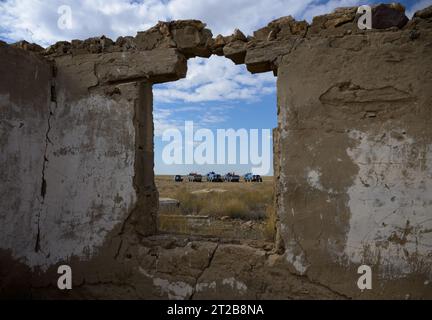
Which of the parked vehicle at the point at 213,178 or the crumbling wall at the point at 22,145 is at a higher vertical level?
the crumbling wall at the point at 22,145

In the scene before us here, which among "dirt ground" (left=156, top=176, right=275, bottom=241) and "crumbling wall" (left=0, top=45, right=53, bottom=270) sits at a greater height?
"crumbling wall" (left=0, top=45, right=53, bottom=270)

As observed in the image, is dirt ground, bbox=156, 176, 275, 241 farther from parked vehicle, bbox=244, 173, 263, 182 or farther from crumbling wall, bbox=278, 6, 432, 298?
parked vehicle, bbox=244, 173, 263, 182

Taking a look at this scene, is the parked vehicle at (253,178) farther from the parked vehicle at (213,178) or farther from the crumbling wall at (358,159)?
the crumbling wall at (358,159)

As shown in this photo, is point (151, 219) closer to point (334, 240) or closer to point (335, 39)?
point (334, 240)

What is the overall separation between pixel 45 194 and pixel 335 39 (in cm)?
324

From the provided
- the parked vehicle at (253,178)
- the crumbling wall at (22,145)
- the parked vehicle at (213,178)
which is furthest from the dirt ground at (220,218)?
the parked vehicle at (253,178)

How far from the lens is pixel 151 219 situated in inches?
148

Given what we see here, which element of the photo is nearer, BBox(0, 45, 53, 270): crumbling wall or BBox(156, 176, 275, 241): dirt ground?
BBox(0, 45, 53, 270): crumbling wall

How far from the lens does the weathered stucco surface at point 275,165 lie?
2.89m

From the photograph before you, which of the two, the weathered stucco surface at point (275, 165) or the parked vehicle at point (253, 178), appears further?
the parked vehicle at point (253, 178)

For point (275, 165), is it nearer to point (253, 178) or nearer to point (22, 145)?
point (22, 145)

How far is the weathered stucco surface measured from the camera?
2.89 metres

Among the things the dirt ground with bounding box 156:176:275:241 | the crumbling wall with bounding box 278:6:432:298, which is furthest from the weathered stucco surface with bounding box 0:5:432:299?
the dirt ground with bounding box 156:176:275:241

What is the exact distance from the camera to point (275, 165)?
3334 millimetres
